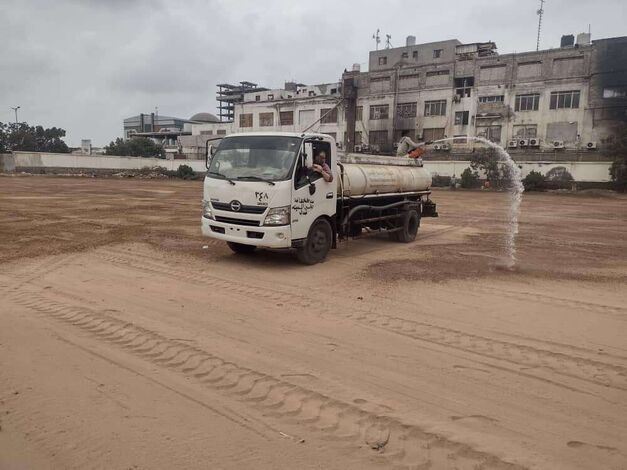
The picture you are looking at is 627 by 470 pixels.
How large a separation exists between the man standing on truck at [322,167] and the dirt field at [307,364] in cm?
179

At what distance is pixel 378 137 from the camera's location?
2443 inches

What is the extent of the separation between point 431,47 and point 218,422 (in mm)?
68391

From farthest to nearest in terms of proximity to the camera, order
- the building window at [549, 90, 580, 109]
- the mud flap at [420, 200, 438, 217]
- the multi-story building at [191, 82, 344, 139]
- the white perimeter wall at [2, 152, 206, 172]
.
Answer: the multi-story building at [191, 82, 344, 139], the white perimeter wall at [2, 152, 206, 172], the building window at [549, 90, 580, 109], the mud flap at [420, 200, 438, 217]

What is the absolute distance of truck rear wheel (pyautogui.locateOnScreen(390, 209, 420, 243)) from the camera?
1254 cm

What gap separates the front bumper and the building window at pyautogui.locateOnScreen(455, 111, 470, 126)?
170 ft

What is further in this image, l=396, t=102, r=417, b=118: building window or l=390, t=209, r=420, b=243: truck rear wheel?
l=396, t=102, r=417, b=118: building window

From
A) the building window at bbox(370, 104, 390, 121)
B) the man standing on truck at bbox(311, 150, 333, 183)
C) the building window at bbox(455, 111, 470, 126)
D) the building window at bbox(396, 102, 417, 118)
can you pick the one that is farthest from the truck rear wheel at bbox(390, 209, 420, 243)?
the building window at bbox(370, 104, 390, 121)

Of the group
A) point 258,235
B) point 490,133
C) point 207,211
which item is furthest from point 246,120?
point 258,235

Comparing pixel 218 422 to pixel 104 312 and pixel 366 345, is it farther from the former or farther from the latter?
pixel 104 312

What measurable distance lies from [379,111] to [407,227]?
171 ft

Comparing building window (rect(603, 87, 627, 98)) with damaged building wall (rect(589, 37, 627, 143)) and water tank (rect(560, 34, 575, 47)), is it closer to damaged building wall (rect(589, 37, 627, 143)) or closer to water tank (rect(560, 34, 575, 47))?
damaged building wall (rect(589, 37, 627, 143))

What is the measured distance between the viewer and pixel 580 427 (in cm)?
369

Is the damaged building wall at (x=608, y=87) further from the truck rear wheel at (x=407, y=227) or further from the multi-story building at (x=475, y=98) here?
the truck rear wheel at (x=407, y=227)

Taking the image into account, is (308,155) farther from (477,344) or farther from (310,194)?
(477,344)
